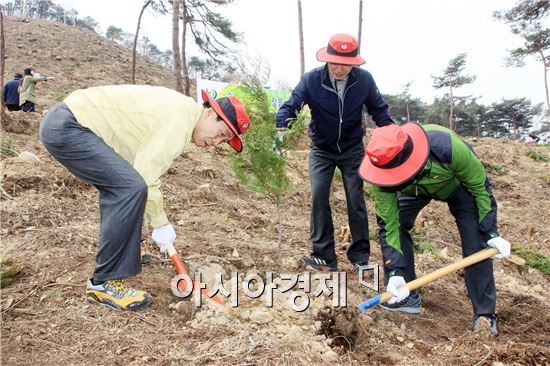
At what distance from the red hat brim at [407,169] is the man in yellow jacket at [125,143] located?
0.93 meters

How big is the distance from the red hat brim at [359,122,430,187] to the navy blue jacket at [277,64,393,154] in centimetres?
101

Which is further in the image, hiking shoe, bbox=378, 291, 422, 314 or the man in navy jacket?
the man in navy jacket

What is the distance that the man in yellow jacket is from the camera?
103 inches

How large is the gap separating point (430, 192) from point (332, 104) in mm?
1158

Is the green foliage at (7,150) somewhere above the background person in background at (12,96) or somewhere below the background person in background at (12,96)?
below

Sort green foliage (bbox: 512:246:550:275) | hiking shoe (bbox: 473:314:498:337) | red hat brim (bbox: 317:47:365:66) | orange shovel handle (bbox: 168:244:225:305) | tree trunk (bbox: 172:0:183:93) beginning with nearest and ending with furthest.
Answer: orange shovel handle (bbox: 168:244:225:305) < hiking shoe (bbox: 473:314:498:337) < red hat brim (bbox: 317:47:365:66) < green foliage (bbox: 512:246:550:275) < tree trunk (bbox: 172:0:183:93)

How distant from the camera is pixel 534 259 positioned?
224 inches

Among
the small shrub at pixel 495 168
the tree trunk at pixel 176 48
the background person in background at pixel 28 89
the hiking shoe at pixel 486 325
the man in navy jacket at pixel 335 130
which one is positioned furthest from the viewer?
the tree trunk at pixel 176 48

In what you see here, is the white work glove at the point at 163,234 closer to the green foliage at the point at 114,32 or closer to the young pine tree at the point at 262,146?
the young pine tree at the point at 262,146

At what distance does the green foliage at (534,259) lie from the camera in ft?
18.2

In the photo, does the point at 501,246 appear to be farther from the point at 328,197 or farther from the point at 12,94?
the point at 12,94

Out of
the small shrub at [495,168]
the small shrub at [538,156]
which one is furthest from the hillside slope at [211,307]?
the small shrub at [538,156]

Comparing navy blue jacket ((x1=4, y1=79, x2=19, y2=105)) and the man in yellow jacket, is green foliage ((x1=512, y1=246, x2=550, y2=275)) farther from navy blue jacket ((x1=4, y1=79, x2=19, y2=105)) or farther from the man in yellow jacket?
navy blue jacket ((x1=4, y1=79, x2=19, y2=105))

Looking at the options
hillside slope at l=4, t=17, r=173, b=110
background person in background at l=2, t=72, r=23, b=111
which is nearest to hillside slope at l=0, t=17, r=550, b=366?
background person in background at l=2, t=72, r=23, b=111
